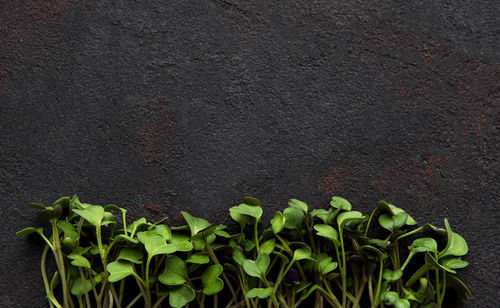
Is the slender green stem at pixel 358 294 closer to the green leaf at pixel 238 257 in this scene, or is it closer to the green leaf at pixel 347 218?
the green leaf at pixel 347 218

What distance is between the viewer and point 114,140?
106 centimetres

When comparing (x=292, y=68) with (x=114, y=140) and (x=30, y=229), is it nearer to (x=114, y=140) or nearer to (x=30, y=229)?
(x=114, y=140)

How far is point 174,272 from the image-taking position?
0.92m

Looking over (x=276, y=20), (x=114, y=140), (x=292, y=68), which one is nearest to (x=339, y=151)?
(x=292, y=68)

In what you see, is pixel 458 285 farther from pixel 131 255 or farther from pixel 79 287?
pixel 79 287

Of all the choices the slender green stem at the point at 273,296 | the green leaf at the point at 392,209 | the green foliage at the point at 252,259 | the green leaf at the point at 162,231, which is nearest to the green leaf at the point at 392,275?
the green foliage at the point at 252,259

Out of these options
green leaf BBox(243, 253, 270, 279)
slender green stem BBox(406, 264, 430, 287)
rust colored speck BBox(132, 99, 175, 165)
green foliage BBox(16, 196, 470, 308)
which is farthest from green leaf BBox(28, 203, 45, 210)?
slender green stem BBox(406, 264, 430, 287)

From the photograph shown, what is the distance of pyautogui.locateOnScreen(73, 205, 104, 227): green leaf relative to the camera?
36.5 inches

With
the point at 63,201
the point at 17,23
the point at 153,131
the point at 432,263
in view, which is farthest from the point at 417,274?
the point at 17,23

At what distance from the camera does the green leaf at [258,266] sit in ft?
2.95

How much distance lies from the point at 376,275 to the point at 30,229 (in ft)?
2.41

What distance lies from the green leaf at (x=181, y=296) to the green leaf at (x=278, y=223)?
0.66ft

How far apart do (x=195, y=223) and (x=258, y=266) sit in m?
0.16

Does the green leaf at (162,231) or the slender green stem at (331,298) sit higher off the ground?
the slender green stem at (331,298)
